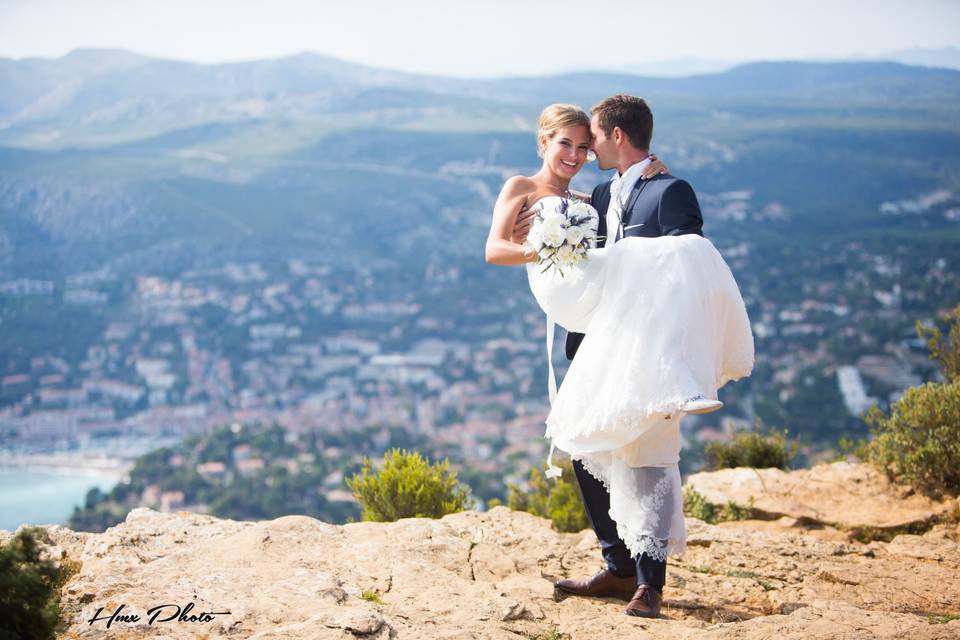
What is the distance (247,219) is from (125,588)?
65996 mm

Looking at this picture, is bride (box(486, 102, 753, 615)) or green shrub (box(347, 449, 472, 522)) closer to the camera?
bride (box(486, 102, 753, 615))

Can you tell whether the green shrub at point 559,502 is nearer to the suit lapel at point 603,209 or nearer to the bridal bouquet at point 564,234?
the suit lapel at point 603,209

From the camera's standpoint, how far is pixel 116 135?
3733 inches

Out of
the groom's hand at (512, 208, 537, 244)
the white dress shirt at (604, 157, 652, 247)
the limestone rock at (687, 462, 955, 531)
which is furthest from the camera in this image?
the limestone rock at (687, 462, 955, 531)

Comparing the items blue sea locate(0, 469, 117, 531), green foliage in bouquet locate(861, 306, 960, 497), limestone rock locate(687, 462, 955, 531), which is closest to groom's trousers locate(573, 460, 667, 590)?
limestone rock locate(687, 462, 955, 531)

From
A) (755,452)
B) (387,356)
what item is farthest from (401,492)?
(387,356)

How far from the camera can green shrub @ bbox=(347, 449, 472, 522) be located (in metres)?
5.05

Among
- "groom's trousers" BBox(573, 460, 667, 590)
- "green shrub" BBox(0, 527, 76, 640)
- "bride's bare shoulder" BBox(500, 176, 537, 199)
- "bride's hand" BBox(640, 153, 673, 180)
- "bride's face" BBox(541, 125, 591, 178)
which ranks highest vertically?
"bride's face" BBox(541, 125, 591, 178)

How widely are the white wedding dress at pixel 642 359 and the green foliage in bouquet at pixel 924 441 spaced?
7.67ft

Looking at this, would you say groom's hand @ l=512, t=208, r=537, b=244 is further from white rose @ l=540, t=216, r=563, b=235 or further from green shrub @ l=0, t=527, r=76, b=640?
green shrub @ l=0, t=527, r=76, b=640

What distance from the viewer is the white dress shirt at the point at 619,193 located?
3.20 meters

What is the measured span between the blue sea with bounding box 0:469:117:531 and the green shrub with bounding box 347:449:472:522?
1688cm

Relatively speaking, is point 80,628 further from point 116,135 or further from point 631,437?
point 116,135

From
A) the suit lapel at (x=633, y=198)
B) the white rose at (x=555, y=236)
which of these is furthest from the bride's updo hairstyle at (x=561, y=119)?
the white rose at (x=555, y=236)
